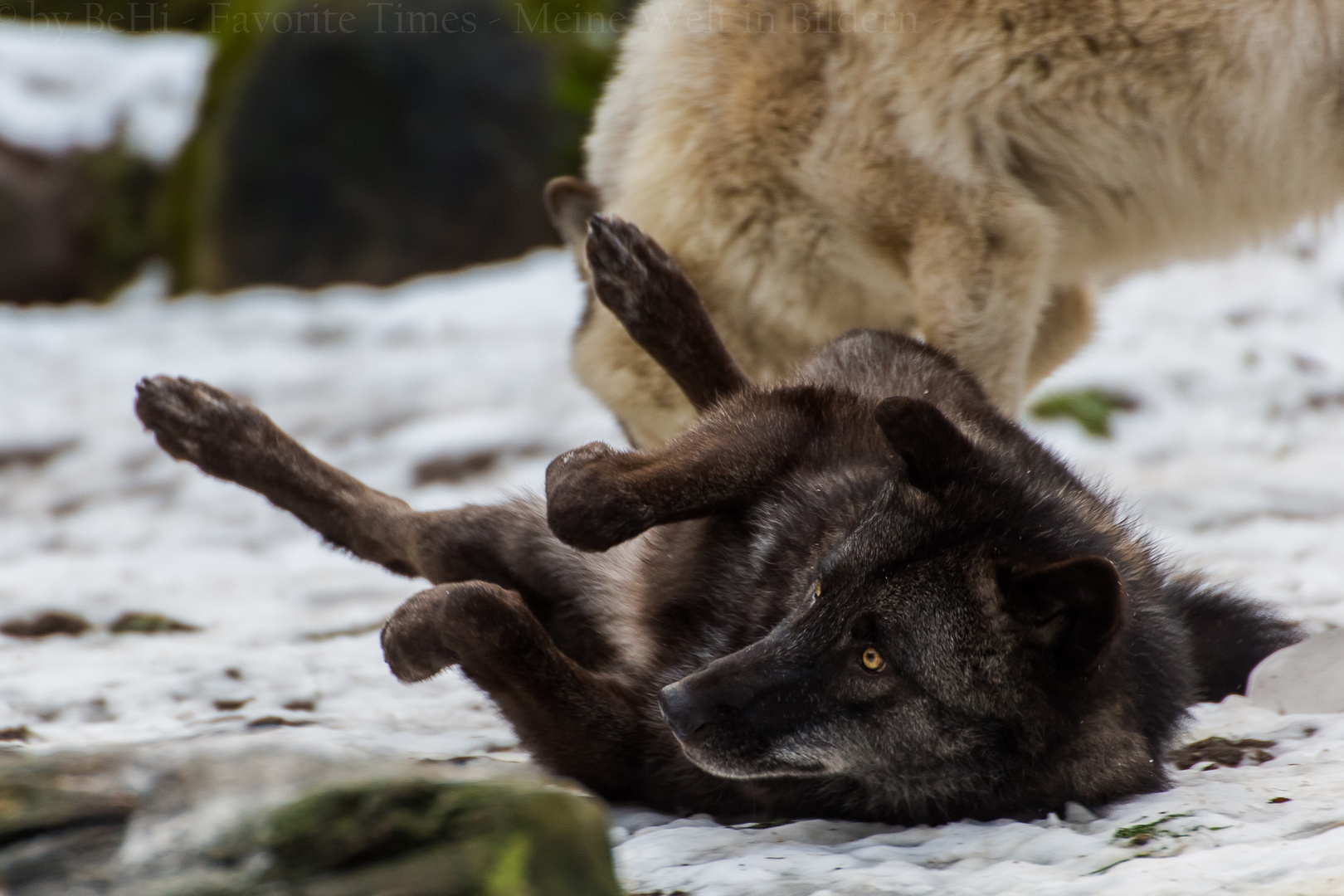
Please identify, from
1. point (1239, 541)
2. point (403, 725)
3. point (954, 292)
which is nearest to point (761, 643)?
point (403, 725)

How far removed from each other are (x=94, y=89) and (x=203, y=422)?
9.98 m

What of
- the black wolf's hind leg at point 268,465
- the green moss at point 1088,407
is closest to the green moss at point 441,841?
the black wolf's hind leg at point 268,465

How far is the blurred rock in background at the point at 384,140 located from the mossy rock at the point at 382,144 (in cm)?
1

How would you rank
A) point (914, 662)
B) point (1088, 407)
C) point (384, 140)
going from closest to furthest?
point (914, 662) < point (1088, 407) < point (384, 140)

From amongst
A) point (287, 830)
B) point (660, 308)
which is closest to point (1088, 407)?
point (660, 308)

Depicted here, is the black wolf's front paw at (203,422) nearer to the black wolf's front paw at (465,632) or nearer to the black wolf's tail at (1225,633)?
the black wolf's front paw at (465,632)

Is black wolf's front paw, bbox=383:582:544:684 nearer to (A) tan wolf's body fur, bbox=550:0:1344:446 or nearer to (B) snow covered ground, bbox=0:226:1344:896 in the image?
(B) snow covered ground, bbox=0:226:1344:896

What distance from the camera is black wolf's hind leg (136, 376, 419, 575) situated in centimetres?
348

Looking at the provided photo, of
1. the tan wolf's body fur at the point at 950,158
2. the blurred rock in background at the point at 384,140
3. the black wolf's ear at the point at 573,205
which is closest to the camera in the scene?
the tan wolf's body fur at the point at 950,158

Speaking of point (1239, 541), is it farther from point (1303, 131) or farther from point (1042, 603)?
point (1042, 603)

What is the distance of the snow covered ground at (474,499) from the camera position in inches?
93.6

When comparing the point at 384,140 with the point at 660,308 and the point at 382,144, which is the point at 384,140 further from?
the point at 660,308

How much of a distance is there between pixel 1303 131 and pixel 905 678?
2.57 m

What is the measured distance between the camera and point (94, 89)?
39.6 feet
